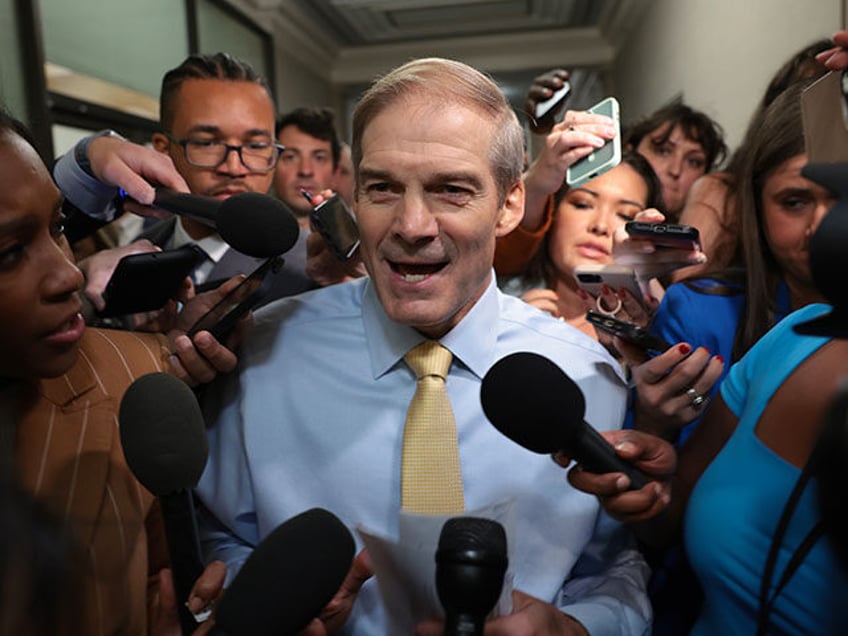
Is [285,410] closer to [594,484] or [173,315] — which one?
[173,315]

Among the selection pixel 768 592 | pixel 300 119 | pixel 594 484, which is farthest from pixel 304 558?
pixel 300 119

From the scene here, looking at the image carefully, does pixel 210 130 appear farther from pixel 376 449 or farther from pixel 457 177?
pixel 376 449

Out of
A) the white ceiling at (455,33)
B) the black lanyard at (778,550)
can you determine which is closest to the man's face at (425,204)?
the black lanyard at (778,550)

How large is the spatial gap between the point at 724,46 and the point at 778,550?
3387 mm

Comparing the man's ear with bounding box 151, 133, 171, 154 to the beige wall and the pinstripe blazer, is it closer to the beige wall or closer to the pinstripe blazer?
the pinstripe blazer

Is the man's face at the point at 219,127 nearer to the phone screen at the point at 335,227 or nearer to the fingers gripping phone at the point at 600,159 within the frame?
the phone screen at the point at 335,227

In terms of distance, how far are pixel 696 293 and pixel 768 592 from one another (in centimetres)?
65

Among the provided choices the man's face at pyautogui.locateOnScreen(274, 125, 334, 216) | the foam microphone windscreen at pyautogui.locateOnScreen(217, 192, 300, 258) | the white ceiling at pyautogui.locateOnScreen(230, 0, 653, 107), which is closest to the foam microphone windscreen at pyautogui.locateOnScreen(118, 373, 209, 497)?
the foam microphone windscreen at pyautogui.locateOnScreen(217, 192, 300, 258)

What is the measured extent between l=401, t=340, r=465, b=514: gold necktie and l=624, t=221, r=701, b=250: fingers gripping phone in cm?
43

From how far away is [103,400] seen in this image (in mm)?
938

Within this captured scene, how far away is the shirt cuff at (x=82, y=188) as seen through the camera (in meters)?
1.25

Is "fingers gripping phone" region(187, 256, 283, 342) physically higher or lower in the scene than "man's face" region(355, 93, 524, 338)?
lower

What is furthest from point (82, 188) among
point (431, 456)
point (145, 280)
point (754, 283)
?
point (754, 283)

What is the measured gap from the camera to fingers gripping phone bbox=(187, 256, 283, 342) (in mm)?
1087
